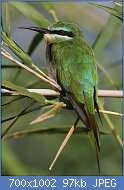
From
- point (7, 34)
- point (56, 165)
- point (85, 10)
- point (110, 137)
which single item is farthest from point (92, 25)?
point (7, 34)

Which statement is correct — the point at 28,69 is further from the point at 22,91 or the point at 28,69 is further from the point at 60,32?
the point at 60,32

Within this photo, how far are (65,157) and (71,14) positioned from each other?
74 cm

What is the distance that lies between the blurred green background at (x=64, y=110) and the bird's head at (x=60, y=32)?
0.05 m

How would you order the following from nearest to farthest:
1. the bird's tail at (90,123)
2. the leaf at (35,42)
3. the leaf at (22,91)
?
Result: the leaf at (22,91) < the bird's tail at (90,123) < the leaf at (35,42)

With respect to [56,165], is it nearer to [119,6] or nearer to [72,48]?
[72,48]

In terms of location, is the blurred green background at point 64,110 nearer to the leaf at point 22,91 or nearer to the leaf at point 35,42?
the leaf at point 35,42

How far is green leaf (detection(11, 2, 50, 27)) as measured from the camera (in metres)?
1.79

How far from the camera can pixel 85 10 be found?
91.7 inches

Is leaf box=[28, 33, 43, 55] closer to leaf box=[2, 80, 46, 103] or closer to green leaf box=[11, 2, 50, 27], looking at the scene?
green leaf box=[11, 2, 50, 27]

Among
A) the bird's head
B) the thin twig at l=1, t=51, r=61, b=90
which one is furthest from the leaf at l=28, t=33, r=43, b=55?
the thin twig at l=1, t=51, r=61, b=90

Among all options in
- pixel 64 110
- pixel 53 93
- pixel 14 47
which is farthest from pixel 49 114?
pixel 64 110

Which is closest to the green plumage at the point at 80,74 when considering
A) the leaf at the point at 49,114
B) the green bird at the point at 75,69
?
the green bird at the point at 75,69

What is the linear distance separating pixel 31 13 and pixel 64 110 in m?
0.61

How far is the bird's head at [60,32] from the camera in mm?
1837
